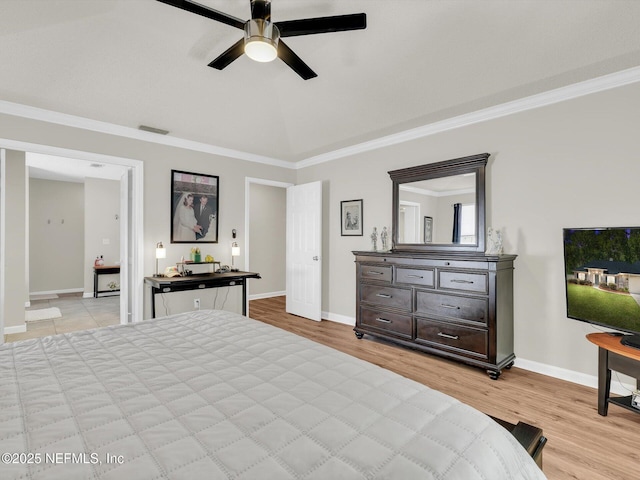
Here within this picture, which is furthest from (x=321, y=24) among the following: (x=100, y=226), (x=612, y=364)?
(x=100, y=226)

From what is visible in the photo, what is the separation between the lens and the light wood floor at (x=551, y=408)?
72.4 inches

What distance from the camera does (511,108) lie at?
3.21 m

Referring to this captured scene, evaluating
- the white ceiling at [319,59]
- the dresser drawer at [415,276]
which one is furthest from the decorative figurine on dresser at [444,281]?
the white ceiling at [319,59]

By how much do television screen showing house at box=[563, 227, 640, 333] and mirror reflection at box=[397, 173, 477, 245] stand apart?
947 millimetres

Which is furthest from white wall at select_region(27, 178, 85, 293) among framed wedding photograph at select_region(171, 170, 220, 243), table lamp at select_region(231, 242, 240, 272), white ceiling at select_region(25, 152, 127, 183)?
table lamp at select_region(231, 242, 240, 272)

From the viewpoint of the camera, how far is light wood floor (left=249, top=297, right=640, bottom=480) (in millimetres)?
1838

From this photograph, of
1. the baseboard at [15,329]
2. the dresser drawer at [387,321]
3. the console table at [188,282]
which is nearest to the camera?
the dresser drawer at [387,321]

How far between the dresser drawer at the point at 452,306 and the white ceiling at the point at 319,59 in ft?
6.53

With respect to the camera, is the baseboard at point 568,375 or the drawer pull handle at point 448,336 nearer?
the baseboard at point 568,375

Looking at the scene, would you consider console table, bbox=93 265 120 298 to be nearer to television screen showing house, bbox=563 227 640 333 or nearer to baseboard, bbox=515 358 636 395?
baseboard, bbox=515 358 636 395

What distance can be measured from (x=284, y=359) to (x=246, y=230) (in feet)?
12.3

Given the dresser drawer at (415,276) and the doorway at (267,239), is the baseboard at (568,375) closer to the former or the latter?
the dresser drawer at (415,276)

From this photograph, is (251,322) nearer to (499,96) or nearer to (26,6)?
(26,6)

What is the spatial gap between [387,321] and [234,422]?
10.0 feet
